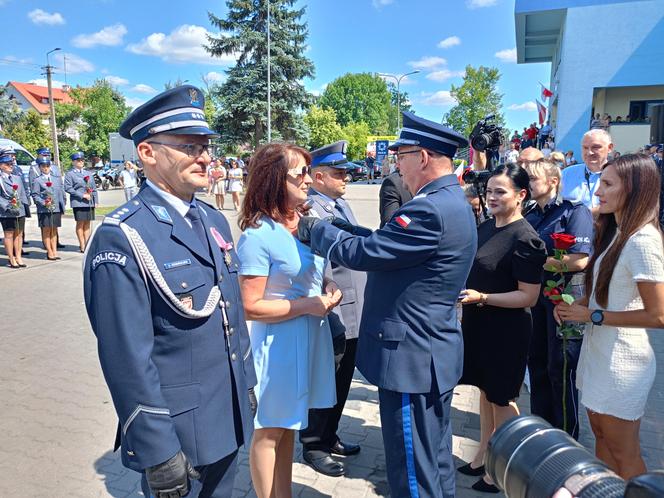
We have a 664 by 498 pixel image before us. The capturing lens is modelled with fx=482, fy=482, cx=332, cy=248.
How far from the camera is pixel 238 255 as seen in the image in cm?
235

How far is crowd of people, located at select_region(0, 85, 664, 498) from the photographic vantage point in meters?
1.64

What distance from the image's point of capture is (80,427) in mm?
3770

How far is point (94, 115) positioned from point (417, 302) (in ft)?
161

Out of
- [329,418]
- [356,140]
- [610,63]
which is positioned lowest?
[329,418]

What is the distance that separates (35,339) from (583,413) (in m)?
5.78

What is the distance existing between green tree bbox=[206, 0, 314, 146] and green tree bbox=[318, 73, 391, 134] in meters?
46.7

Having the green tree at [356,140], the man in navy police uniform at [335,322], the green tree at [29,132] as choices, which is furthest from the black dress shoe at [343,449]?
the green tree at [356,140]

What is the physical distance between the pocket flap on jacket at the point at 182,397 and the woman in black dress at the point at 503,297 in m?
1.62

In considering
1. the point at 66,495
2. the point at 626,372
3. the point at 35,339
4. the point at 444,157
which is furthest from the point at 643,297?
the point at 35,339

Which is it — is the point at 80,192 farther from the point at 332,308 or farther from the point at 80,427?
the point at 332,308

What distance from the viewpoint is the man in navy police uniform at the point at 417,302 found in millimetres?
2100

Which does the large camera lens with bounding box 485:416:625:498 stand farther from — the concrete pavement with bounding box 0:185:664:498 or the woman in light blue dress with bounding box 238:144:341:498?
the woman in light blue dress with bounding box 238:144:341:498

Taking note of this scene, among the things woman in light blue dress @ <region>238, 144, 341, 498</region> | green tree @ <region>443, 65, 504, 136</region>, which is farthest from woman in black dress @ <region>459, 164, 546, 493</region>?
green tree @ <region>443, 65, 504, 136</region>

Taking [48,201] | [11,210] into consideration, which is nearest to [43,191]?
[48,201]
